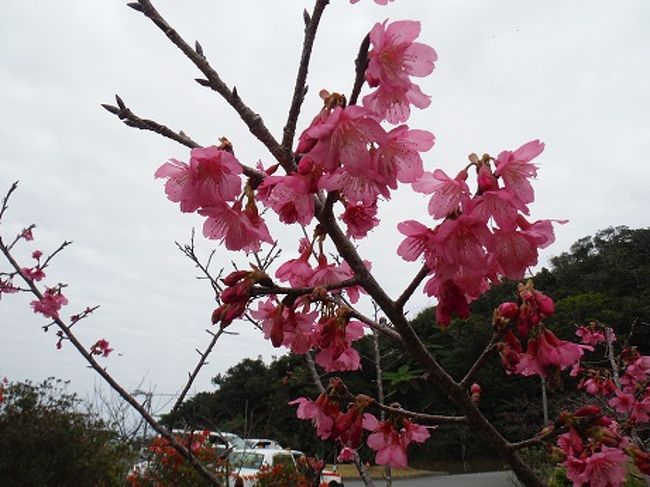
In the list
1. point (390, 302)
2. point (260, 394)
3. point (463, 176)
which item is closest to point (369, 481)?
point (390, 302)

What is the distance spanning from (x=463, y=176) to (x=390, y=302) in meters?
0.31

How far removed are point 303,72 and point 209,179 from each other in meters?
0.32

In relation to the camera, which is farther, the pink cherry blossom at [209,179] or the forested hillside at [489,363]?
the forested hillside at [489,363]

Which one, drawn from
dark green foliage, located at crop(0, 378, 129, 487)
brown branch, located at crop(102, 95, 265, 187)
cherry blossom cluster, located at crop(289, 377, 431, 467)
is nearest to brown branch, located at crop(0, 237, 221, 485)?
cherry blossom cluster, located at crop(289, 377, 431, 467)

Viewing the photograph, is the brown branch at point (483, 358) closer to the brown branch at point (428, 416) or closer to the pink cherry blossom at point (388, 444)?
the brown branch at point (428, 416)

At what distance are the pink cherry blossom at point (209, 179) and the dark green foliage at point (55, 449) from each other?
660 centimetres

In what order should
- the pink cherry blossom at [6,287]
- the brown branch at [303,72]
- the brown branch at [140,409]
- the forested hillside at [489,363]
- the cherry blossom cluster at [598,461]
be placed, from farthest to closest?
the forested hillside at [489,363]
the pink cherry blossom at [6,287]
the brown branch at [140,409]
the cherry blossom cluster at [598,461]
the brown branch at [303,72]

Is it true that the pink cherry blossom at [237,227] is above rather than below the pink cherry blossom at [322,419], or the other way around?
above

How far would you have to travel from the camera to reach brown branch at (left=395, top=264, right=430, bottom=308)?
106 cm

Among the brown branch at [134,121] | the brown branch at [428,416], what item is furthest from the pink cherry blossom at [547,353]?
the brown branch at [134,121]

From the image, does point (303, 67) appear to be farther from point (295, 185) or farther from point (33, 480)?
point (33, 480)

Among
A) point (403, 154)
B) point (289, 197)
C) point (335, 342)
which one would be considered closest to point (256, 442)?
point (335, 342)

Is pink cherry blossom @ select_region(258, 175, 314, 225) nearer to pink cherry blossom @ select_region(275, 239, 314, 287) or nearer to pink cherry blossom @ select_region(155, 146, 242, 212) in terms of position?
pink cherry blossom @ select_region(155, 146, 242, 212)

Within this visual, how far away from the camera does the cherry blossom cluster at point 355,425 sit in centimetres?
131
